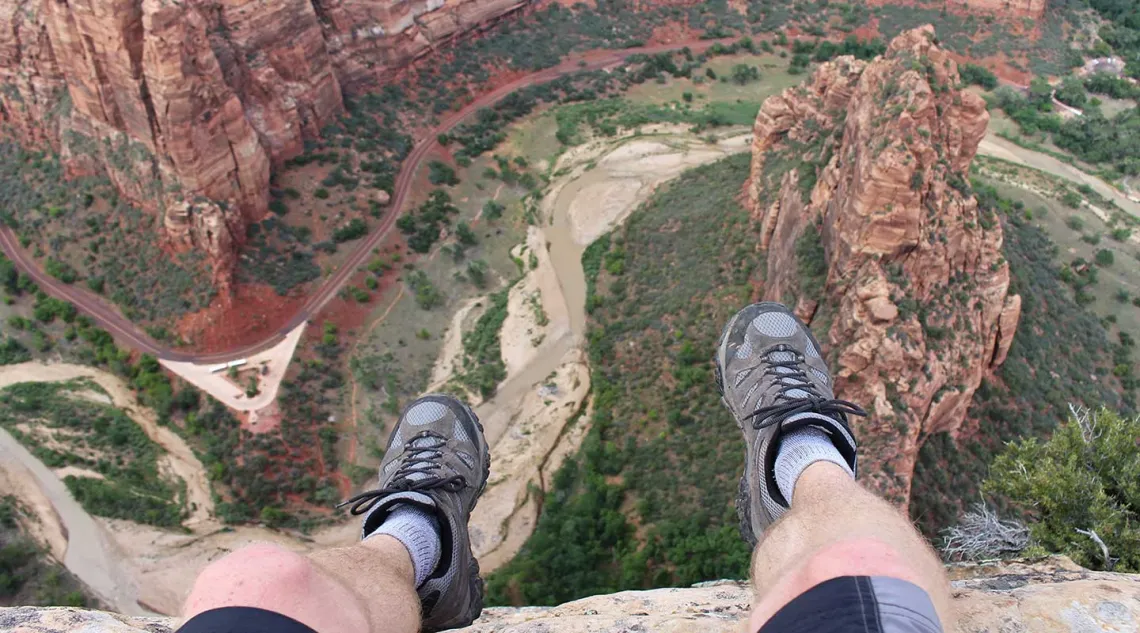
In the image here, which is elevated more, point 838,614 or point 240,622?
point 240,622

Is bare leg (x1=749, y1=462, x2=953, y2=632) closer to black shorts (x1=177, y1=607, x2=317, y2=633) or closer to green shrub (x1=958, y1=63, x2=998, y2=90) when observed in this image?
black shorts (x1=177, y1=607, x2=317, y2=633)

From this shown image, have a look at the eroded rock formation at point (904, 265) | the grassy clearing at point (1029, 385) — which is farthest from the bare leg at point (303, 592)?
the grassy clearing at point (1029, 385)

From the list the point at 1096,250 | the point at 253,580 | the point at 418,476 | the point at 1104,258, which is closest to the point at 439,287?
the point at 418,476

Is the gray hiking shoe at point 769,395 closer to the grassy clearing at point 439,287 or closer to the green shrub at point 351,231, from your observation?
the grassy clearing at point 439,287

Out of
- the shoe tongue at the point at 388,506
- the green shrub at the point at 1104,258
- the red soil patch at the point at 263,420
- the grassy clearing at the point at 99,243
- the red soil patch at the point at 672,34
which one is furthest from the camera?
the red soil patch at the point at 672,34

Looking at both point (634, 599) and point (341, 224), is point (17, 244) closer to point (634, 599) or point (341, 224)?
point (341, 224)

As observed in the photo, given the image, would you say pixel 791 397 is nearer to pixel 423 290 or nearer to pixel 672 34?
pixel 423 290
